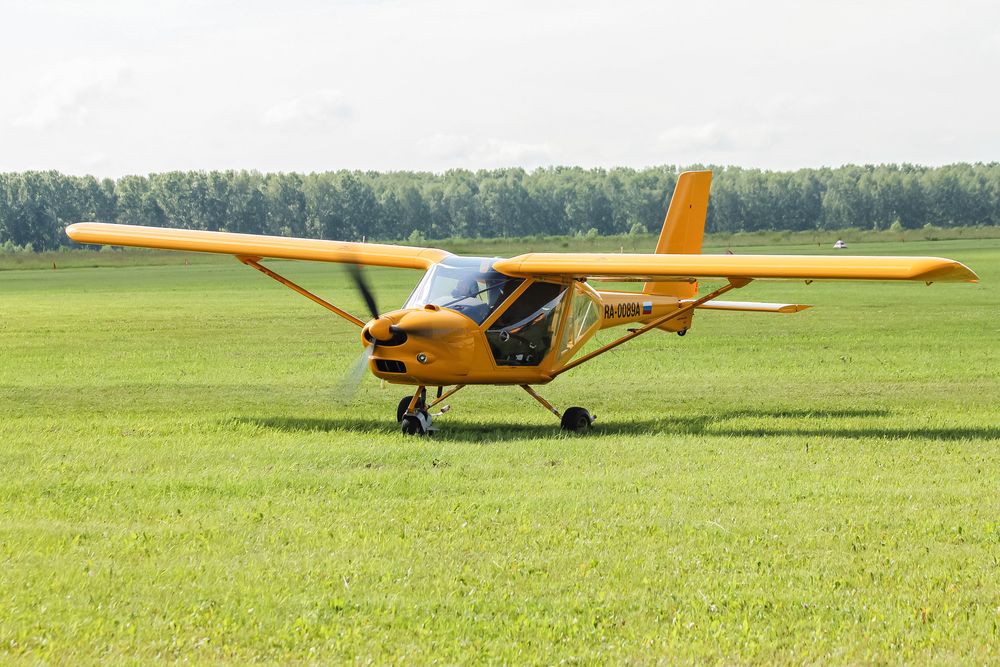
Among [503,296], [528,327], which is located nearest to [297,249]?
[503,296]

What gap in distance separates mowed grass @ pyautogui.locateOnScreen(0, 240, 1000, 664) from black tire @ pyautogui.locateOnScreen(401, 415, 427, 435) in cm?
31

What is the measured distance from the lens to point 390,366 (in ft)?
45.5

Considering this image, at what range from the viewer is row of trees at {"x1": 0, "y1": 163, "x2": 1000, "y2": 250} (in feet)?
538

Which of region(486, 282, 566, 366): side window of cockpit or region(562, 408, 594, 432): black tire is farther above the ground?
region(486, 282, 566, 366): side window of cockpit

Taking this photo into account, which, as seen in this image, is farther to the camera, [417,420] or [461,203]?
[461,203]

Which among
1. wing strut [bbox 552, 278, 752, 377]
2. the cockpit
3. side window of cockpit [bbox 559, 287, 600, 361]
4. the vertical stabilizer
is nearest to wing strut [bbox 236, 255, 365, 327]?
the cockpit

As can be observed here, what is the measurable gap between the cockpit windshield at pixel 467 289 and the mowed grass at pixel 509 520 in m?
1.60

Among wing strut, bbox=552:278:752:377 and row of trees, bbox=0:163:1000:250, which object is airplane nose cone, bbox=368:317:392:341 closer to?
wing strut, bbox=552:278:752:377

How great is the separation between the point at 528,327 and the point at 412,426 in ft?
6.37

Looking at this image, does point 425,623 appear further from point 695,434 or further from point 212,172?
point 212,172

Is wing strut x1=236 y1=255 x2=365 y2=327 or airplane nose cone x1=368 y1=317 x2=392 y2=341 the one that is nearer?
airplane nose cone x1=368 y1=317 x2=392 y2=341

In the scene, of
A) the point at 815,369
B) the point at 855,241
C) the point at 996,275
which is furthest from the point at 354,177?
the point at 815,369

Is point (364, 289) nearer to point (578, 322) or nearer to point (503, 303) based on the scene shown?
point (503, 303)

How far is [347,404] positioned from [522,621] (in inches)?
434
